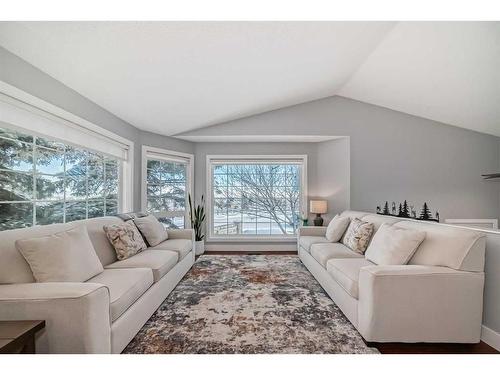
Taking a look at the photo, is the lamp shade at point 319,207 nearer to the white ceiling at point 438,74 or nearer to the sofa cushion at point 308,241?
the sofa cushion at point 308,241

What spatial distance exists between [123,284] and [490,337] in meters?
2.74

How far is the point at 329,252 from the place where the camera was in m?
2.77

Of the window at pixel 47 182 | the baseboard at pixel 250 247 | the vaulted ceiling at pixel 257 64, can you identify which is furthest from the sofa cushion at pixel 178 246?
the vaulted ceiling at pixel 257 64

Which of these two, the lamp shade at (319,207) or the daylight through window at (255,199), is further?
the daylight through window at (255,199)

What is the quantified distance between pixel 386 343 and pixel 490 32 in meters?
2.86

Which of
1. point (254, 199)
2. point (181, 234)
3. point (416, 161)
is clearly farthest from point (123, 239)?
point (416, 161)

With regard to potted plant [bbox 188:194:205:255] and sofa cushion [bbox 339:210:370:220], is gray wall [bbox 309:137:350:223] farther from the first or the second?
potted plant [bbox 188:194:205:255]

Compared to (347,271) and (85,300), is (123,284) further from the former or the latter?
(347,271)

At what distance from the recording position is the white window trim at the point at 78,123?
184cm

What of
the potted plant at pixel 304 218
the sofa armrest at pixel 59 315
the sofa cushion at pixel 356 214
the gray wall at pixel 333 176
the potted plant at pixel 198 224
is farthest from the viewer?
the potted plant at pixel 304 218

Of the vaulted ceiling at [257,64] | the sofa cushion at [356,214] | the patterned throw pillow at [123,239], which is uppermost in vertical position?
the vaulted ceiling at [257,64]

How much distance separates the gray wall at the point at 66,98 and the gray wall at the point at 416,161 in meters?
1.82

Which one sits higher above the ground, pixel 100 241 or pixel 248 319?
pixel 100 241

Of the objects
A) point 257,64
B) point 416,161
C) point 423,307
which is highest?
point 257,64
